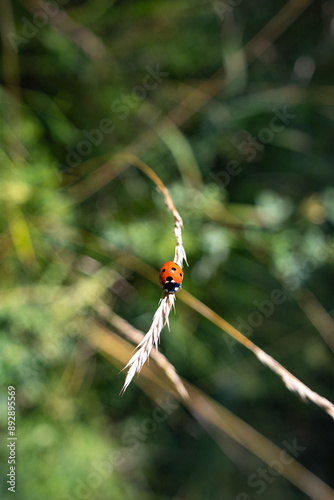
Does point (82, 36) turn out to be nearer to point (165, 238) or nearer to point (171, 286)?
point (165, 238)

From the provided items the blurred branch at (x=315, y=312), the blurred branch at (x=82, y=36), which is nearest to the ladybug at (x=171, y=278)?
the blurred branch at (x=315, y=312)

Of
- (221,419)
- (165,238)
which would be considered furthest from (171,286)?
(221,419)

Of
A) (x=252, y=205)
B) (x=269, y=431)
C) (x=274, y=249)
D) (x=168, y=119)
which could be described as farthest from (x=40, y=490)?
(x=168, y=119)

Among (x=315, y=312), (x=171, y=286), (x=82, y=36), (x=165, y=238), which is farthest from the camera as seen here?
(x=315, y=312)

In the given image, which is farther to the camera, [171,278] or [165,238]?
[165,238]

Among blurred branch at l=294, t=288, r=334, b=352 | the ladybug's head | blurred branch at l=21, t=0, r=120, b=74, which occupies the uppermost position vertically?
blurred branch at l=21, t=0, r=120, b=74

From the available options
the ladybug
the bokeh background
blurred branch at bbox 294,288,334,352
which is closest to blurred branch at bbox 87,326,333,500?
the bokeh background

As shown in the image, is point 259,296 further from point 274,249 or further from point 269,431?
point 269,431

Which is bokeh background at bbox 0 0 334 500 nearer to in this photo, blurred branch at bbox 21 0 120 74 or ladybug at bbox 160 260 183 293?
blurred branch at bbox 21 0 120 74
